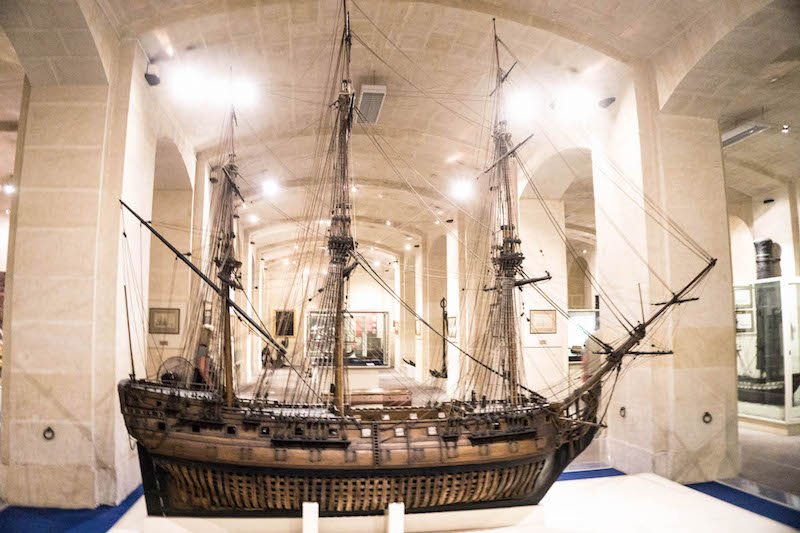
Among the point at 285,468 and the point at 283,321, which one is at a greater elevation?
the point at 283,321

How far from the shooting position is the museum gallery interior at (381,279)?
4863 mm

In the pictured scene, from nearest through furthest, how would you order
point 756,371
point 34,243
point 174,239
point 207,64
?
point 34,243 → point 207,64 → point 174,239 → point 756,371

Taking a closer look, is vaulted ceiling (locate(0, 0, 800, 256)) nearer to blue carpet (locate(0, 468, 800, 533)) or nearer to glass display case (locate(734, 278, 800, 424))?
glass display case (locate(734, 278, 800, 424))

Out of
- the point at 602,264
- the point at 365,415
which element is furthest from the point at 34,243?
the point at 602,264

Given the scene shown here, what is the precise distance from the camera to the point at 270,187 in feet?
41.1

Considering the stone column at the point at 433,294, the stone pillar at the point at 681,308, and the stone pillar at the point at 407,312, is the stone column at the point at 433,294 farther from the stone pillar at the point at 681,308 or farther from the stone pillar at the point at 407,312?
the stone pillar at the point at 681,308

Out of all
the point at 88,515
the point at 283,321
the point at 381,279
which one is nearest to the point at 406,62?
the point at 381,279

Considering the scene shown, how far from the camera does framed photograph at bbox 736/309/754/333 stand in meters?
10.0

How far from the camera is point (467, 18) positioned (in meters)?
6.70

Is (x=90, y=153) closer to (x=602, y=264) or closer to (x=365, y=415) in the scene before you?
(x=365, y=415)

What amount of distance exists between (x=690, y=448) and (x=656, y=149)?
412cm

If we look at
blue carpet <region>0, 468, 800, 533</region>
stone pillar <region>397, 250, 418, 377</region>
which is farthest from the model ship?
stone pillar <region>397, 250, 418, 377</region>

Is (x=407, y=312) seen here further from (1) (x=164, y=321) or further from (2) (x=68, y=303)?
(2) (x=68, y=303)

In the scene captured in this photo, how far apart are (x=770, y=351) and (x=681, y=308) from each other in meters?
4.51
